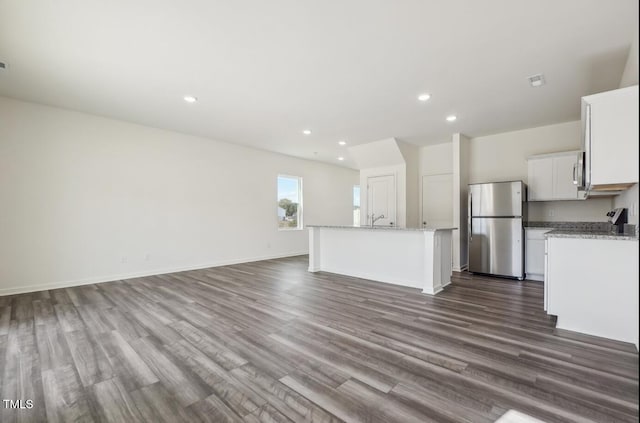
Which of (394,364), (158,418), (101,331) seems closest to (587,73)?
(394,364)

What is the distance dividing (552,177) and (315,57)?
4.58m

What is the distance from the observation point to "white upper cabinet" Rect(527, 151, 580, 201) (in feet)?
16.2

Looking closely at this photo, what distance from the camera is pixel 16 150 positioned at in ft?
14.2

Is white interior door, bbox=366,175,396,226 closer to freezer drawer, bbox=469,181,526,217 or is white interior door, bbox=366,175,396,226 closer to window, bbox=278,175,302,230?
freezer drawer, bbox=469,181,526,217

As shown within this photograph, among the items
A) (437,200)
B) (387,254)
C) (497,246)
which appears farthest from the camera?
(437,200)

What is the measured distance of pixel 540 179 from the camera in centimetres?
523

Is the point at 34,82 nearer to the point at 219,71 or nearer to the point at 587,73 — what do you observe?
the point at 219,71

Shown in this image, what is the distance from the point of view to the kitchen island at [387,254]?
14.3ft

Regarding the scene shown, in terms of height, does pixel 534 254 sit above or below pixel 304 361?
above

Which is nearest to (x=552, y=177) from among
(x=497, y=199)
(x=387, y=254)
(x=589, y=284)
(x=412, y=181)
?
(x=497, y=199)

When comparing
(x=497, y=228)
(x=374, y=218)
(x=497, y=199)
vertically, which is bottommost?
(x=497, y=228)

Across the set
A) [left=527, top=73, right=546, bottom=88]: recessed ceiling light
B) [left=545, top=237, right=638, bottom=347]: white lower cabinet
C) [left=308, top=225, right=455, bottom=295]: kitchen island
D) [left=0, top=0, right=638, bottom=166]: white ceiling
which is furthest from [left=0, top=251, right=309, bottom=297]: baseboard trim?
[left=527, top=73, right=546, bottom=88]: recessed ceiling light

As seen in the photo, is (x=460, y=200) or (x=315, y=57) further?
(x=460, y=200)

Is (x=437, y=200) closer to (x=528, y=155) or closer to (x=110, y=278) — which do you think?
(x=528, y=155)
